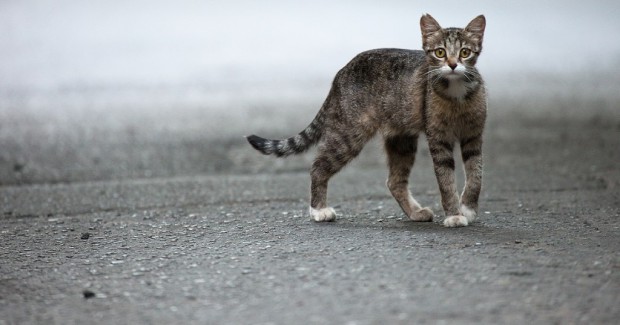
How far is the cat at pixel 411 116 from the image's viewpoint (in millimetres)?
5801

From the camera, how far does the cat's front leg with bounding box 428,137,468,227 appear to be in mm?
5836

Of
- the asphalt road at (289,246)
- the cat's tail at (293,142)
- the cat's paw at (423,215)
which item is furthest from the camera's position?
the cat's tail at (293,142)

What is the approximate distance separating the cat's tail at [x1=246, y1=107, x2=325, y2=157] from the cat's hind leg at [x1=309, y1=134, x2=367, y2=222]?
215mm

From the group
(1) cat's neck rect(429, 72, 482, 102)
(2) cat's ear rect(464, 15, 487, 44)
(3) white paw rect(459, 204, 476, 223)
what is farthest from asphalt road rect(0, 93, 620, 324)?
(2) cat's ear rect(464, 15, 487, 44)

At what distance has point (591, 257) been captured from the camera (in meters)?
4.69

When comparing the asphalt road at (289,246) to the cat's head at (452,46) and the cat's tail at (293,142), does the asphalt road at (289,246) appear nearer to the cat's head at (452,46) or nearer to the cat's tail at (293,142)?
the cat's tail at (293,142)

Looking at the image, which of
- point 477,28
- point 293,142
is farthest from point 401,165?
point 477,28

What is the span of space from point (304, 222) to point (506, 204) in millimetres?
1947

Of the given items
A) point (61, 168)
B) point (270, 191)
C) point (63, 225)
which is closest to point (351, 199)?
point (270, 191)

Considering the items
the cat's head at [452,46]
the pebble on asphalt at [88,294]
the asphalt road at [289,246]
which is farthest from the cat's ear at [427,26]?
the pebble on asphalt at [88,294]

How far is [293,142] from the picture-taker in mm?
6570

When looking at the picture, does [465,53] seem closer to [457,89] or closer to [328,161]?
[457,89]

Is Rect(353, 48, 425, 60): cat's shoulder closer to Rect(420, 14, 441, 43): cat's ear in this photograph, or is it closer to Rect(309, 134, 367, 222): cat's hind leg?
Rect(420, 14, 441, 43): cat's ear

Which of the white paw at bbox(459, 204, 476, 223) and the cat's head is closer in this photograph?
the cat's head
